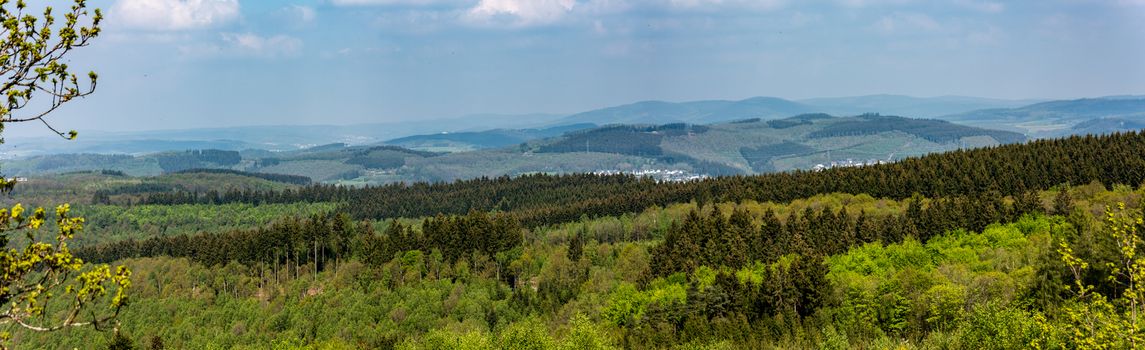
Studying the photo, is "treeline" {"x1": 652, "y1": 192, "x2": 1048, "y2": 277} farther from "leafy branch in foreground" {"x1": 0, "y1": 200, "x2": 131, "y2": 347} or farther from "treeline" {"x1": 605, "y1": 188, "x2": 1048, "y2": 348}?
"leafy branch in foreground" {"x1": 0, "y1": 200, "x2": 131, "y2": 347}

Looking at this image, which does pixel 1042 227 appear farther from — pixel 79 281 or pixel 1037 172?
pixel 79 281

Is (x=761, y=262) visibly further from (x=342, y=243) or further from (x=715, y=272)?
(x=342, y=243)

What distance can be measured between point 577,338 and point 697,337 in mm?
26030

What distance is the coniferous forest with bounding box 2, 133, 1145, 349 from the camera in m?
78.8

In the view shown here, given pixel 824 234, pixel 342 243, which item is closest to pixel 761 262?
pixel 824 234

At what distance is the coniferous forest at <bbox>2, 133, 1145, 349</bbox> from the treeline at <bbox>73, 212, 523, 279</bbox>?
0.44m

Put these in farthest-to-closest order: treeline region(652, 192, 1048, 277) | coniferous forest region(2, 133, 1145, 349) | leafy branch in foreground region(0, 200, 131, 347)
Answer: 1. treeline region(652, 192, 1048, 277)
2. coniferous forest region(2, 133, 1145, 349)
3. leafy branch in foreground region(0, 200, 131, 347)

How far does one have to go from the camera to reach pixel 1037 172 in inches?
6019

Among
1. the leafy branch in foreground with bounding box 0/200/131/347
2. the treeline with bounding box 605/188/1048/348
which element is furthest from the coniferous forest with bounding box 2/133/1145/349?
the leafy branch in foreground with bounding box 0/200/131/347

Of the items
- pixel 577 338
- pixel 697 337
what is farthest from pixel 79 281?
pixel 697 337

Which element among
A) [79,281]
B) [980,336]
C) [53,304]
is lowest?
[53,304]

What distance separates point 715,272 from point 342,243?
84.7 metres

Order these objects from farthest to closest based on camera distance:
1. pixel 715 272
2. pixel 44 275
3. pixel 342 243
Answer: pixel 342 243 → pixel 715 272 → pixel 44 275

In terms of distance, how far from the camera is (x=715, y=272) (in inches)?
4584
